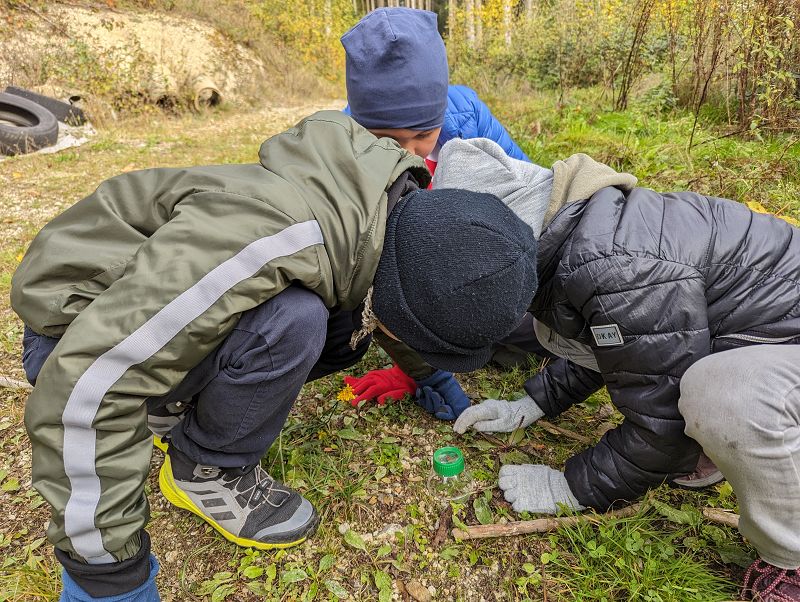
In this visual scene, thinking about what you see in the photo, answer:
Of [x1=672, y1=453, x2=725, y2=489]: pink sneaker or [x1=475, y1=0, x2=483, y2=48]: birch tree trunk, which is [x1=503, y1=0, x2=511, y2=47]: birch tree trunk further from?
[x1=672, y1=453, x2=725, y2=489]: pink sneaker

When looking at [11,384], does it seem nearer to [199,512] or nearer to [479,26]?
[199,512]

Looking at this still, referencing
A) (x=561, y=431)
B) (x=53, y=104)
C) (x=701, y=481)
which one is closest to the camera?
(x=701, y=481)

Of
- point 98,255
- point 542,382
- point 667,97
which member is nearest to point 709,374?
point 542,382

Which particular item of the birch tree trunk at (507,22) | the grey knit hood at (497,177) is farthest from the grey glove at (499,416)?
the birch tree trunk at (507,22)

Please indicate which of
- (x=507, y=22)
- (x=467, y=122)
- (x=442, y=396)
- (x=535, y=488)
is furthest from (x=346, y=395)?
(x=507, y=22)

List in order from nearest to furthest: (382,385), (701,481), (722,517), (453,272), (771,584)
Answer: (453,272)
(771,584)
(722,517)
(701,481)
(382,385)

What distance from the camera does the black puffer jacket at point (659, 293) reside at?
1.42 m

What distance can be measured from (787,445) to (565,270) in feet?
2.11

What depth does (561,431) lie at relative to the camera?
200 centimetres

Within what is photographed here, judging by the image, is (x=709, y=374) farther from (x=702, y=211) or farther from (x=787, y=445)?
(x=702, y=211)

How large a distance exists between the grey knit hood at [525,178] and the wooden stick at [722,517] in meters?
0.98

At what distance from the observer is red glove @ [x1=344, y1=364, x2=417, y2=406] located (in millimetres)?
2131

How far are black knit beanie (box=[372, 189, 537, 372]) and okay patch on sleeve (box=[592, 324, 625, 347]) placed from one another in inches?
11.4

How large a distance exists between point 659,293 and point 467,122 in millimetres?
1915
